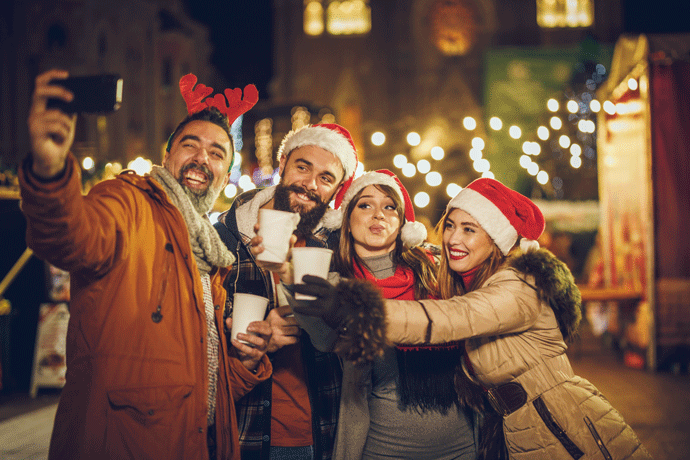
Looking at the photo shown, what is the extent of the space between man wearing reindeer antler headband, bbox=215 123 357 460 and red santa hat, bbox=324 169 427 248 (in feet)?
0.24

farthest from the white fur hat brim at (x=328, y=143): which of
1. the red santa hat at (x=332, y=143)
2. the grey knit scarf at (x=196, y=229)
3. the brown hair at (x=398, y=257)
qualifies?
the grey knit scarf at (x=196, y=229)

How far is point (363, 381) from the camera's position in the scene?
89.0 inches

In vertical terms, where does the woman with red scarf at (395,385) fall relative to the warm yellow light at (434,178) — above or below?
below

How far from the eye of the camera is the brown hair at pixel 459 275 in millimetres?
2318

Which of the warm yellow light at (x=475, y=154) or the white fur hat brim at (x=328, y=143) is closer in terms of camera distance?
the white fur hat brim at (x=328, y=143)

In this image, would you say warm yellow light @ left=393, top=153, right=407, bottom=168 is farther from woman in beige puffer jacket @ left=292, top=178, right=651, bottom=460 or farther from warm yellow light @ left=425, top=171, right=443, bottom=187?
woman in beige puffer jacket @ left=292, top=178, right=651, bottom=460

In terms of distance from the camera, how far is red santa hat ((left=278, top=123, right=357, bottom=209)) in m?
2.90

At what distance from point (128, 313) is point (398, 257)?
1.44 meters

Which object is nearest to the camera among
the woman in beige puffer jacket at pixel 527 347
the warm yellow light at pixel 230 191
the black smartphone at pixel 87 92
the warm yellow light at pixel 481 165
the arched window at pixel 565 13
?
the black smartphone at pixel 87 92

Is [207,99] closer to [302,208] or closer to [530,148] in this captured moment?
[302,208]

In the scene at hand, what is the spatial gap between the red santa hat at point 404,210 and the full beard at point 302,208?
128 mm

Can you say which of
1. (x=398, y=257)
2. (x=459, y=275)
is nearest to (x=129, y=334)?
(x=398, y=257)

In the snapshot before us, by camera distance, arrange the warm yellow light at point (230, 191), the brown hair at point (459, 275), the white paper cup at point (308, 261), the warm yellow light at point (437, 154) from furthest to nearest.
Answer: the warm yellow light at point (230, 191) < the warm yellow light at point (437, 154) < the brown hair at point (459, 275) < the white paper cup at point (308, 261)

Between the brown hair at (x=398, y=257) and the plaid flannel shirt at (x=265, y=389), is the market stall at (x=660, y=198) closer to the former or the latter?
the brown hair at (x=398, y=257)
